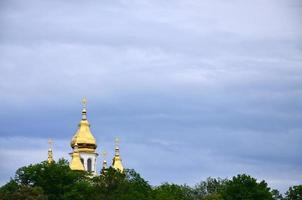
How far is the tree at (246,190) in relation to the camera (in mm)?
113312

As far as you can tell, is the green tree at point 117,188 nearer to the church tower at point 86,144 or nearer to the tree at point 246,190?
the tree at point 246,190

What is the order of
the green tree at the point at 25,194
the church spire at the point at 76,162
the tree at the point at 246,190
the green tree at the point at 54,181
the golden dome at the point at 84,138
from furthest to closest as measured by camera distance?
the golden dome at the point at 84,138 < the church spire at the point at 76,162 < the tree at the point at 246,190 < the green tree at the point at 54,181 < the green tree at the point at 25,194

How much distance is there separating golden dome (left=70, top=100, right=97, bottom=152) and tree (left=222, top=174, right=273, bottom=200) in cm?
2652

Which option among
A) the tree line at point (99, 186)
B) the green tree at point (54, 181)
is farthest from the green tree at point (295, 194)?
the green tree at point (54, 181)

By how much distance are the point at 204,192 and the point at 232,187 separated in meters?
26.5

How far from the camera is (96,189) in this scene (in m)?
110

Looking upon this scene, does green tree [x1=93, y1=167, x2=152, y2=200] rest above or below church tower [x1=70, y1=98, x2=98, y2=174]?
below

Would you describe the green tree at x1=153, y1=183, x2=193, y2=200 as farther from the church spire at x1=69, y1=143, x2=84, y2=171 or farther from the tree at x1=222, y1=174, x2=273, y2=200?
the church spire at x1=69, y1=143, x2=84, y2=171

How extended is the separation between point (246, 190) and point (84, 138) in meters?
29.2

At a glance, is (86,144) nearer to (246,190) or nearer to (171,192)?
Result: (171,192)

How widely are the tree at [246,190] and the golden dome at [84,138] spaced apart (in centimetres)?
2652

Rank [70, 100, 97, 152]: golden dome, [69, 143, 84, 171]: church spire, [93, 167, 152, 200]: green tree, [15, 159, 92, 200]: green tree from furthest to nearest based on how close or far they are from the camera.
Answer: [70, 100, 97, 152]: golden dome → [69, 143, 84, 171]: church spire → [15, 159, 92, 200]: green tree → [93, 167, 152, 200]: green tree

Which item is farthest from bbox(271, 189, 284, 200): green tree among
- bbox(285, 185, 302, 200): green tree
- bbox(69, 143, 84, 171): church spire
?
bbox(69, 143, 84, 171): church spire

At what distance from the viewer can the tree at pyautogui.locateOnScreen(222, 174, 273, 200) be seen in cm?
11331
